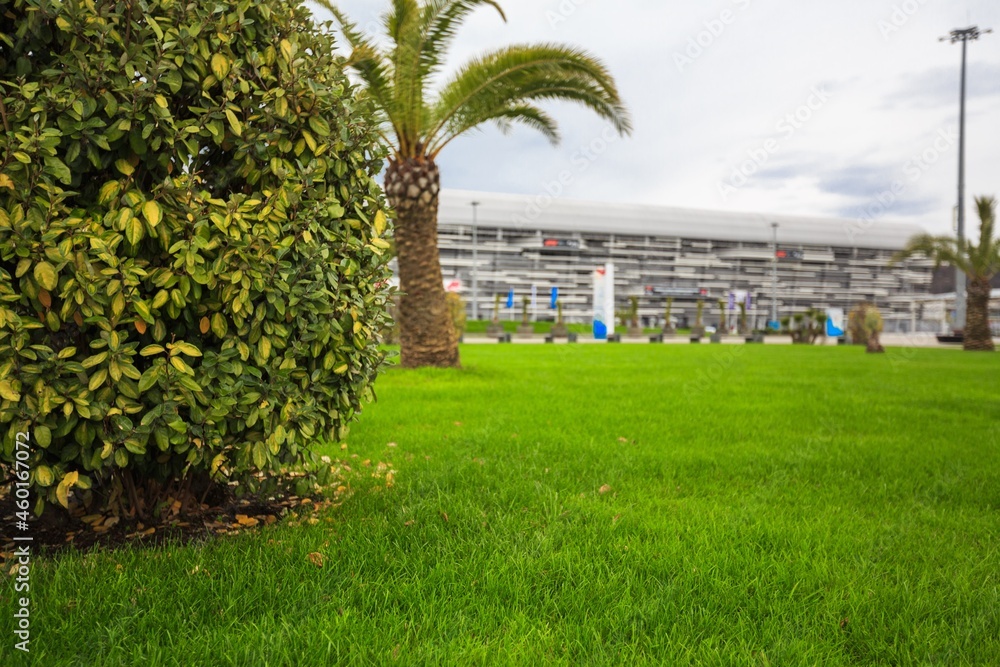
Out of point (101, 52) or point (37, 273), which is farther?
point (101, 52)

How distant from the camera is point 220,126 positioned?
103 inches

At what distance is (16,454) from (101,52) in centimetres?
156

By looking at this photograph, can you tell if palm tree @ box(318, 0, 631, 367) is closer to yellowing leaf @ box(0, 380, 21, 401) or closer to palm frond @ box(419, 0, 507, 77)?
palm frond @ box(419, 0, 507, 77)

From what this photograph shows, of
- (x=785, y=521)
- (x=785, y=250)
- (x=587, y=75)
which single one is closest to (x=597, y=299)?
(x=587, y=75)

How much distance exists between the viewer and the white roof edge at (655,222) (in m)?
60.8

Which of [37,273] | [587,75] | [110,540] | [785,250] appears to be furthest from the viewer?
[785,250]

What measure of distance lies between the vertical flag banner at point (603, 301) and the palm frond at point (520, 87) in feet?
64.6

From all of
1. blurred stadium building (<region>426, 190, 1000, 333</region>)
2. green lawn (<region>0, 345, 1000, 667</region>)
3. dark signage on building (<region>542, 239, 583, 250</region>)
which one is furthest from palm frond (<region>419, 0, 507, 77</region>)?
dark signage on building (<region>542, 239, 583, 250</region>)

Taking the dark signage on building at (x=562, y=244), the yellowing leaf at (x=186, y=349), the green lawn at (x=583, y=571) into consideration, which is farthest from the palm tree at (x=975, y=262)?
the dark signage on building at (x=562, y=244)

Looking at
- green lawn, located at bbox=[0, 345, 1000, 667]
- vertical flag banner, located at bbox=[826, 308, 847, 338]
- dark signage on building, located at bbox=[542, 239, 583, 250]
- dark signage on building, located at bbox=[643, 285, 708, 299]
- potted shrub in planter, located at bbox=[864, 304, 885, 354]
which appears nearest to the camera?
green lawn, located at bbox=[0, 345, 1000, 667]

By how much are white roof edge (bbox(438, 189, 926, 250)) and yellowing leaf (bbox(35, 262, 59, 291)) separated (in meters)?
55.8

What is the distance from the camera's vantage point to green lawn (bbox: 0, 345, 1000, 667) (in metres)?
2.01

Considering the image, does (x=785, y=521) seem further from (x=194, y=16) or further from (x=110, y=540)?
(x=194, y=16)

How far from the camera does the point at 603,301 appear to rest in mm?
32406
